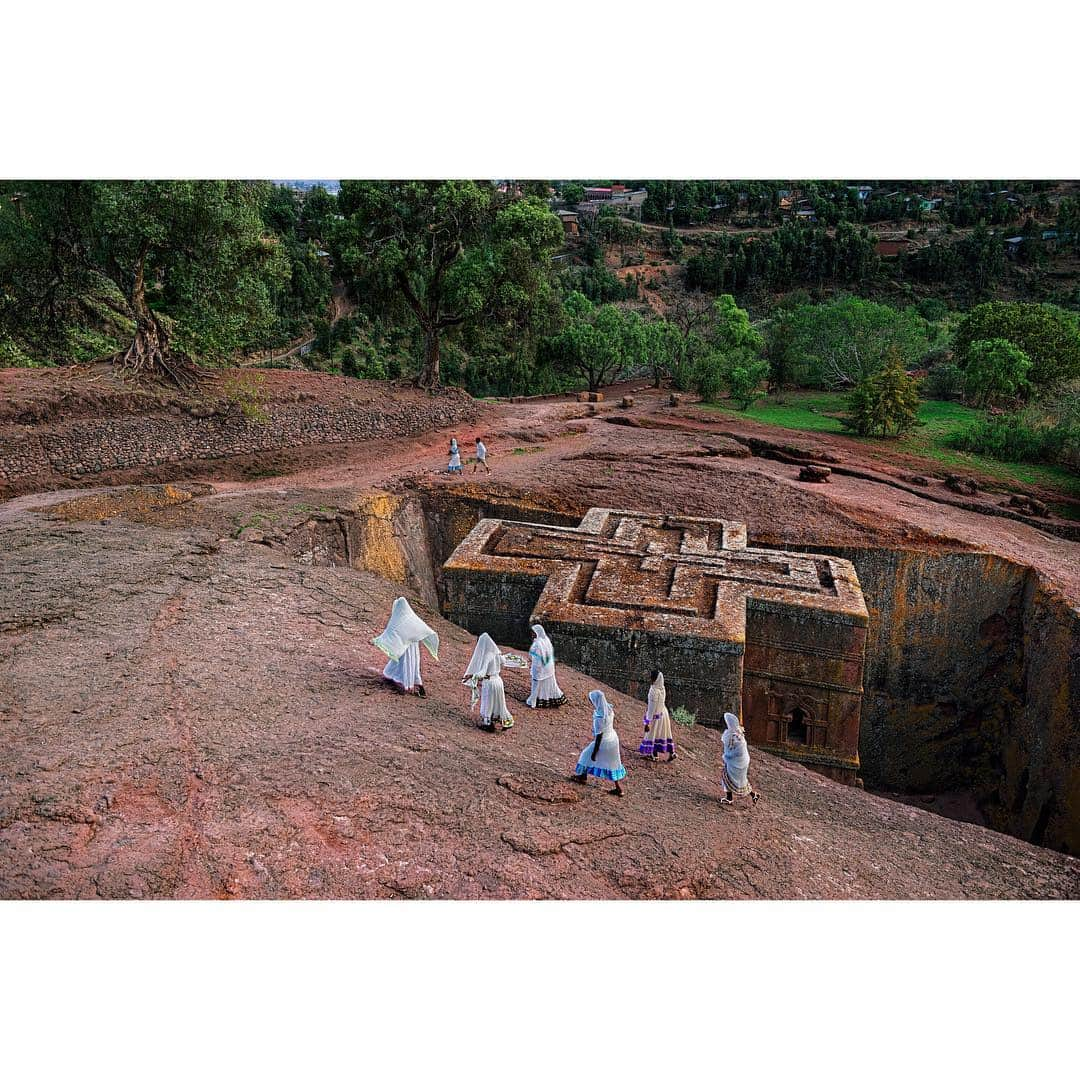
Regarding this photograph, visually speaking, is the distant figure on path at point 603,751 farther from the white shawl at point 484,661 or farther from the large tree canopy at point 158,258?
the large tree canopy at point 158,258

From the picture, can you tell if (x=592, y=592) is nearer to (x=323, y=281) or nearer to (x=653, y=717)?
(x=653, y=717)

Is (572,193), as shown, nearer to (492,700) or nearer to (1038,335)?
(1038,335)

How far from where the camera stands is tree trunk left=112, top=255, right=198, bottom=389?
47.8ft

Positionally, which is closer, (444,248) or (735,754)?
(735,754)

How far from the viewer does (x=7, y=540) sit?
30.0 feet

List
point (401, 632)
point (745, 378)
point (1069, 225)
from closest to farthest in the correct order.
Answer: point (401, 632)
point (745, 378)
point (1069, 225)

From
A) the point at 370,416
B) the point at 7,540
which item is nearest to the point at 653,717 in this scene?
the point at 7,540

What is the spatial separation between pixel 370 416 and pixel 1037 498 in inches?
474

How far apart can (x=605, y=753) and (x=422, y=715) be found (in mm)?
1553

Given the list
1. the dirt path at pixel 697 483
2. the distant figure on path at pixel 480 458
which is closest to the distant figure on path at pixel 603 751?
the dirt path at pixel 697 483

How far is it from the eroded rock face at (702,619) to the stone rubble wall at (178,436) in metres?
7.13

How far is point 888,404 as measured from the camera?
1520 cm

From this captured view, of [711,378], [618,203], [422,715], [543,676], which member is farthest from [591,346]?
[618,203]

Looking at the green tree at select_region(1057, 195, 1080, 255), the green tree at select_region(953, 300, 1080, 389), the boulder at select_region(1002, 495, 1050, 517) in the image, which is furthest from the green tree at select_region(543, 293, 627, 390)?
the boulder at select_region(1002, 495, 1050, 517)
